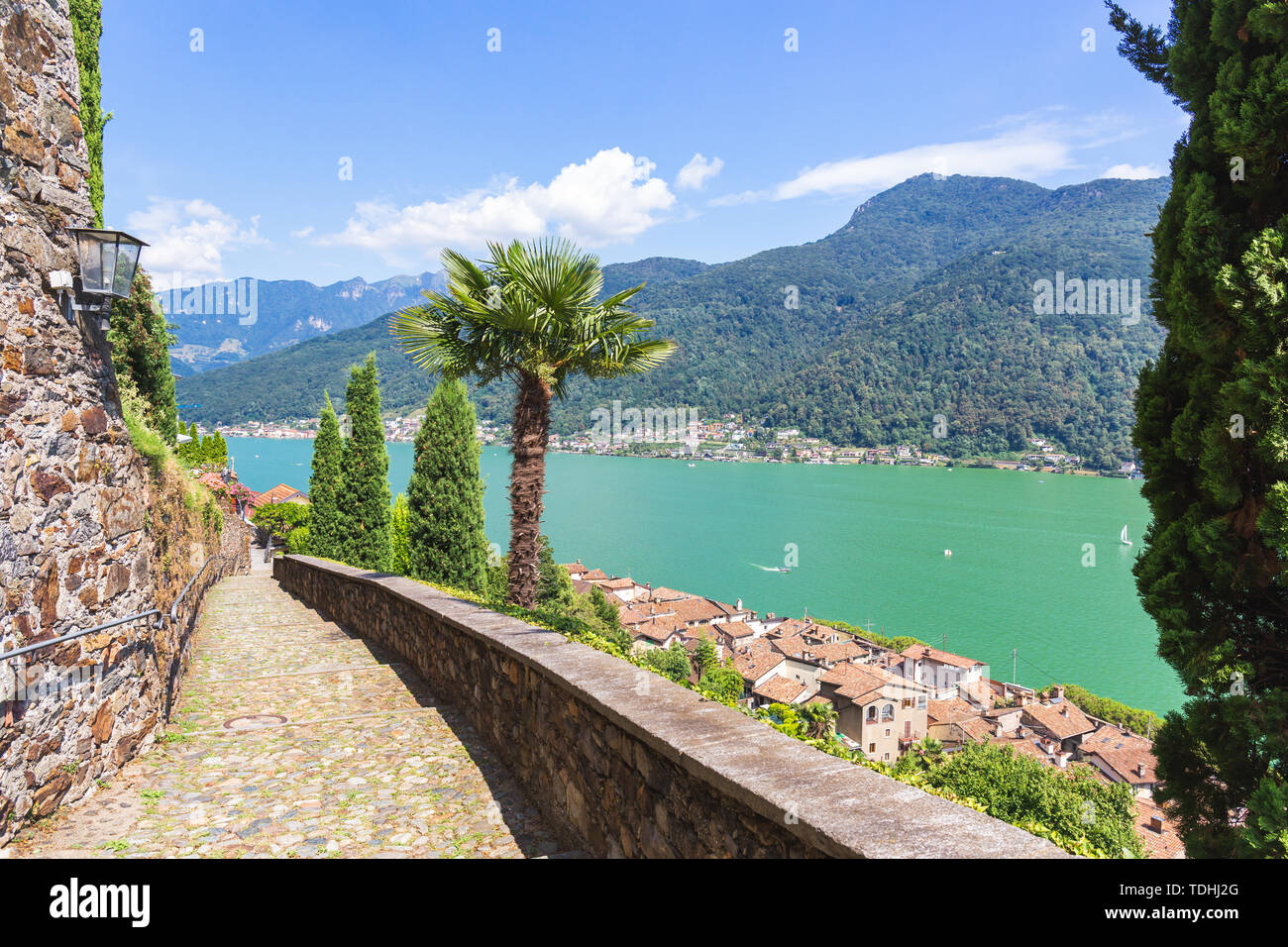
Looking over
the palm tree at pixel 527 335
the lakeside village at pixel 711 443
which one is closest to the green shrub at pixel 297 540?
the palm tree at pixel 527 335

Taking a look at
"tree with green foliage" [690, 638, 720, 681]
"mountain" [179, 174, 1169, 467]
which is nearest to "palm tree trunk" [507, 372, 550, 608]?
"tree with green foliage" [690, 638, 720, 681]

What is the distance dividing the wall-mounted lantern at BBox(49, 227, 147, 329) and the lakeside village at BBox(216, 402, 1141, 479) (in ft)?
392

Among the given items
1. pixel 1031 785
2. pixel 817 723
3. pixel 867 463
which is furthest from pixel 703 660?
pixel 867 463

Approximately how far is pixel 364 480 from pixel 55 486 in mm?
16191

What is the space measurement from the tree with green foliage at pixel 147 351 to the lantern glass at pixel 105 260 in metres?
8.69

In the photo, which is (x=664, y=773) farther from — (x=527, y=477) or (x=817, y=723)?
(x=527, y=477)

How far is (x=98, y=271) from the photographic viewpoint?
401 cm

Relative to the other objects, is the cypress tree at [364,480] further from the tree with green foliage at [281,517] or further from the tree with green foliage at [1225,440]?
the tree with green foliage at [1225,440]

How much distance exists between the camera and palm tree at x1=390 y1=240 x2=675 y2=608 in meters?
6.99

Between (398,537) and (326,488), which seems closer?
(398,537)

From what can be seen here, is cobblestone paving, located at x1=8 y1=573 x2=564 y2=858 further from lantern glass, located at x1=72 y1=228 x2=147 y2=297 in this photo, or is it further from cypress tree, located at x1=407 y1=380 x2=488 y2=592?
cypress tree, located at x1=407 y1=380 x2=488 y2=592
